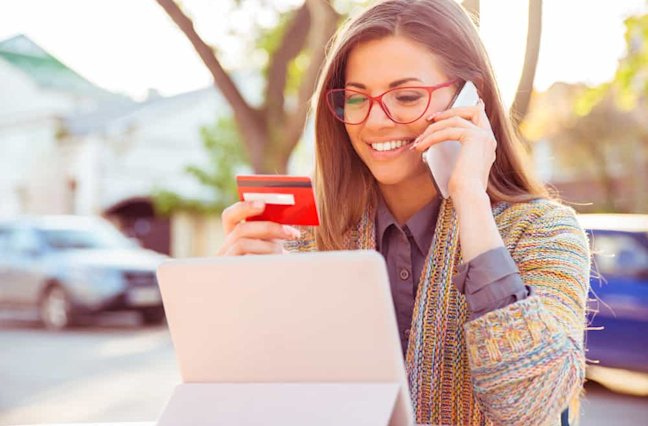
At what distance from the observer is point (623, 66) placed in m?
6.84

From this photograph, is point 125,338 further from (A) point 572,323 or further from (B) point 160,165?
(B) point 160,165

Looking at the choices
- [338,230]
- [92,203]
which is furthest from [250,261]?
[92,203]

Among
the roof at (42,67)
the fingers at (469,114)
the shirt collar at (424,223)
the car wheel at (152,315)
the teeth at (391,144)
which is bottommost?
the car wheel at (152,315)

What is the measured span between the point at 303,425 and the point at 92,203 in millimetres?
23011

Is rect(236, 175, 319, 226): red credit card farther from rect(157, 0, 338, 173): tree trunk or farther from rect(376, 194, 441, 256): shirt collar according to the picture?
rect(157, 0, 338, 173): tree trunk

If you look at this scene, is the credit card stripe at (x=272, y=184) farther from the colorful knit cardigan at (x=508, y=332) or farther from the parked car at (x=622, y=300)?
the parked car at (x=622, y=300)

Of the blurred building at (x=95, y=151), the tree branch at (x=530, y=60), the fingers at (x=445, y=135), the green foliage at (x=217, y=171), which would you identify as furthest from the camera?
the blurred building at (x=95, y=151)

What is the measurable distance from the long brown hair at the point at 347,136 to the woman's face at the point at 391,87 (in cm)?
3

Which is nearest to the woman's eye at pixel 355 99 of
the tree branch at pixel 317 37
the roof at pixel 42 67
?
the tree branch at pixel 317 37

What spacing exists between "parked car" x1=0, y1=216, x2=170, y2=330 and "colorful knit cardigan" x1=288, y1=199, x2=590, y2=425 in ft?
28.8

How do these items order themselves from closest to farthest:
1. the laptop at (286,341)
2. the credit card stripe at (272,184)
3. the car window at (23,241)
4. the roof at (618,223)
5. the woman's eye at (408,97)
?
the laptop at (286,341) → the credit card stripe at (272,184) → the woman's eye at (408,97) → the roof at (618,223) → the car window at (23,241)

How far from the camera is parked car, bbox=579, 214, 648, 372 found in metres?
6.46

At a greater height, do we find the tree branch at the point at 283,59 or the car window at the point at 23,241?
A: the tree branch at the point at 283,59

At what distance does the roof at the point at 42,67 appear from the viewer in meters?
24.3
